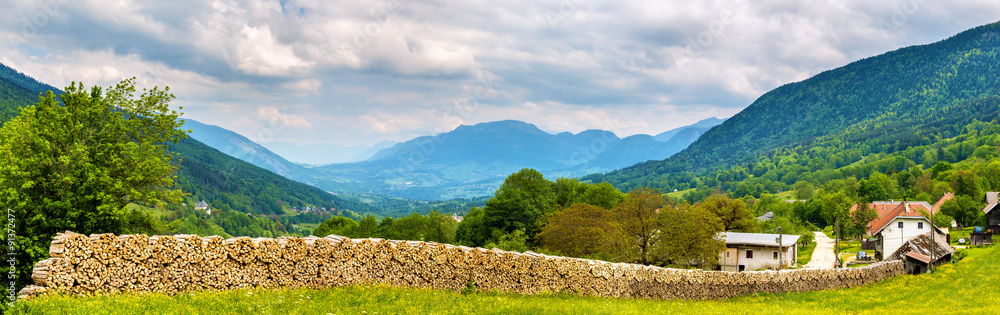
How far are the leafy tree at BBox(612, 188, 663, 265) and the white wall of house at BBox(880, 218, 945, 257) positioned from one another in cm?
4041

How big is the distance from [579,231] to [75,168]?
34.7m

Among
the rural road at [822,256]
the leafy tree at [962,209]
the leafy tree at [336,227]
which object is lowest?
the leafy tree at [336,227]

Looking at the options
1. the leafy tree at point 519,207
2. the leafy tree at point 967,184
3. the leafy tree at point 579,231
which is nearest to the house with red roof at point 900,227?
the leafy tree at point 579,231

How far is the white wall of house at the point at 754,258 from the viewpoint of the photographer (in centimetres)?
5428

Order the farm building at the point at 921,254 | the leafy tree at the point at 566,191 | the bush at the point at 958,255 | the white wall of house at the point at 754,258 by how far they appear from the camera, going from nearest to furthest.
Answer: the farm building at the point at 921,254 < the bush at the point at 958,255 < the white wall of house at the point at 754,258 < the leafy tree at the point at 566,191

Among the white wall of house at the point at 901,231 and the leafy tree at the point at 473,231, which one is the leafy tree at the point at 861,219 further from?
the leafy tree at the point at 473,231

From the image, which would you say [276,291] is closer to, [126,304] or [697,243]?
[126,304]

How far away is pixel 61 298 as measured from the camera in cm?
1138

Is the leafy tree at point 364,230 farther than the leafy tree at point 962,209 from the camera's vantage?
Yes

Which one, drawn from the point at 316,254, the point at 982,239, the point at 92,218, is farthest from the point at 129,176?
the point at 982,239

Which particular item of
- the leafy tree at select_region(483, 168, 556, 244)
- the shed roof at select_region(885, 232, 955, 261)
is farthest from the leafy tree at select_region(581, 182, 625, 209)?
the shed roof at select_region(885, 232, 955, 261)

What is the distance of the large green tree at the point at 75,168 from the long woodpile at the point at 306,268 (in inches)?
387

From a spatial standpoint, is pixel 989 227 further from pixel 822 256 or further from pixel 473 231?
pixel 473 231

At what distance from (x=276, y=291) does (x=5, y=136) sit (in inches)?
721
